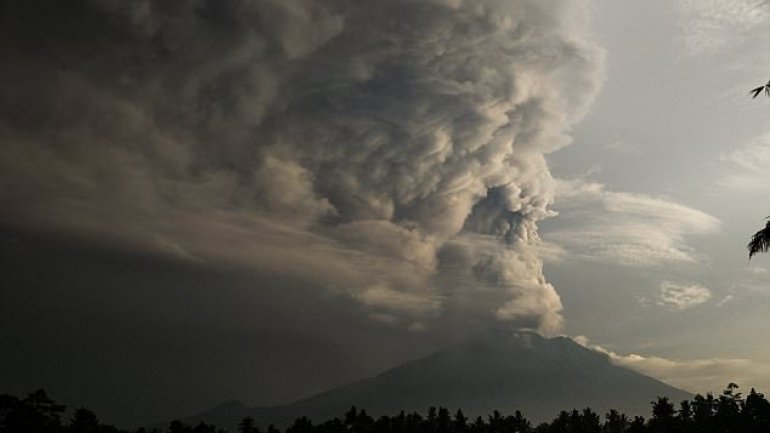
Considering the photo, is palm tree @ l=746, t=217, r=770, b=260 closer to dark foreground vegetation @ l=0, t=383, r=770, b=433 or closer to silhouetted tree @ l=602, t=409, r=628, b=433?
dark foreground vegetation @ l=0, t=383, r=770, b=433

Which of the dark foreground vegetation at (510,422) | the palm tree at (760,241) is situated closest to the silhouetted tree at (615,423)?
the dark foreground vegetation at (510,422)

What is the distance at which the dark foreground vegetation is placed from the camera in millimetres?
63719

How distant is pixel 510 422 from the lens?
10800cm

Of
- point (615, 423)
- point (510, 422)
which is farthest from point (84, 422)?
point (615, 423)

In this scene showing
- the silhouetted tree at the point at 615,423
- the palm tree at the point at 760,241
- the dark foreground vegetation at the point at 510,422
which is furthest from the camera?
the silhouetted tree at the point at 615,423

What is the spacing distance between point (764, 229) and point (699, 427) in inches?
3538

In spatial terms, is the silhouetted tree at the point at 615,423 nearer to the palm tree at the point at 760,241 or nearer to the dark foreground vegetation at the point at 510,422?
the dark foreground vegetation at the point at 510,422

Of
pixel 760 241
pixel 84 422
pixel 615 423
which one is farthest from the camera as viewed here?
pixel 615 423

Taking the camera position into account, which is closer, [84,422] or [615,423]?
[84,422]

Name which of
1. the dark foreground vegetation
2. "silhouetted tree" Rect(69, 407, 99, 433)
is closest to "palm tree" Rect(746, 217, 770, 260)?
the dark foreground vegetation

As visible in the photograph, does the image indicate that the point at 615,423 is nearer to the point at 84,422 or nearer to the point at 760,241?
the point at 84,422

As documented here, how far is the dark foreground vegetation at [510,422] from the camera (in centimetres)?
6372

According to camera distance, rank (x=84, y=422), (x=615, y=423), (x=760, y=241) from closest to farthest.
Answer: (x=760, y=241) < (x=84, y=422) < (x=615, y=423)

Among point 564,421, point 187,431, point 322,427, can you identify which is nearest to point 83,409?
point 187,431
